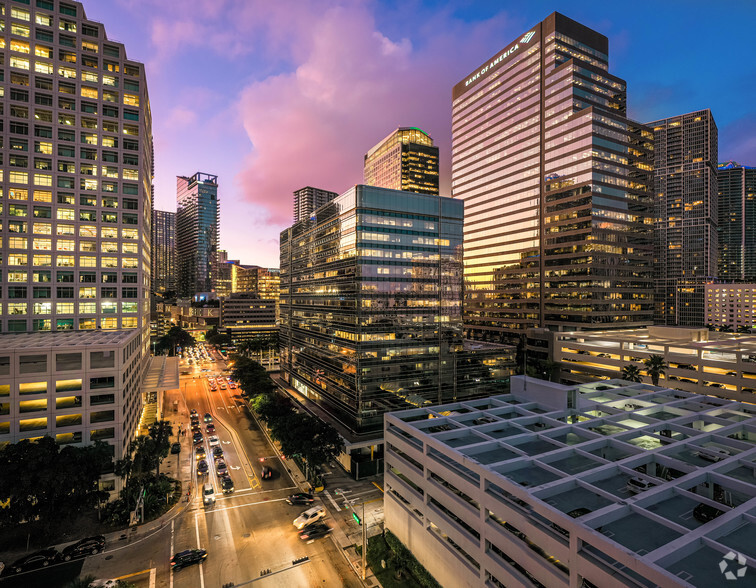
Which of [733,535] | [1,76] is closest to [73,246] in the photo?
[1,76]

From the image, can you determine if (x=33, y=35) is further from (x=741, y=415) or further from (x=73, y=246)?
(x=741, y=415)

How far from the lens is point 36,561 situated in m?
42.0

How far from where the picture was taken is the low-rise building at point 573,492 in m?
24.1

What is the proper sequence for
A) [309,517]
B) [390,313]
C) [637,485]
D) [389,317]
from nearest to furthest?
[637,485], [309,517], [389,317], [390,313]

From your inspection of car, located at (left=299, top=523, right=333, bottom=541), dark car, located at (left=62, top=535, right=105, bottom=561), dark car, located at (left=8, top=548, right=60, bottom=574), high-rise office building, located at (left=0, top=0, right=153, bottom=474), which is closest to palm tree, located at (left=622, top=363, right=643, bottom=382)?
car, located at (left=299, top=523, right=333, bottom=541)

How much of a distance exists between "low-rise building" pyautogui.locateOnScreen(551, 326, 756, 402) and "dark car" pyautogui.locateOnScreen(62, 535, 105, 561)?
385ft

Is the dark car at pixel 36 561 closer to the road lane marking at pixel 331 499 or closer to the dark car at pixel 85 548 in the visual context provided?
the dark car at pixel 85 548

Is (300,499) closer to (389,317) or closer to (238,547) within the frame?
(238,547)

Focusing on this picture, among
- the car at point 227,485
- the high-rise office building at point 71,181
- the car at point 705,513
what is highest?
the high-rise office building at point 71,181

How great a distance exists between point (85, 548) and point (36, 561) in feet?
14.1

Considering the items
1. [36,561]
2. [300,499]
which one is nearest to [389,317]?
[300,499]

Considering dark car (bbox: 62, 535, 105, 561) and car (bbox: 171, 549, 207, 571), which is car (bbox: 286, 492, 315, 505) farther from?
dark car (bbox: 62, 535, 105, 561)

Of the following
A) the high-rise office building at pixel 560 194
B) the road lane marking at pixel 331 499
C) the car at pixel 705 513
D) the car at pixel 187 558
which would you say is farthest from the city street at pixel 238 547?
the high-rise office building at pixel 560 194

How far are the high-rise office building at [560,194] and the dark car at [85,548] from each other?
443 feet
